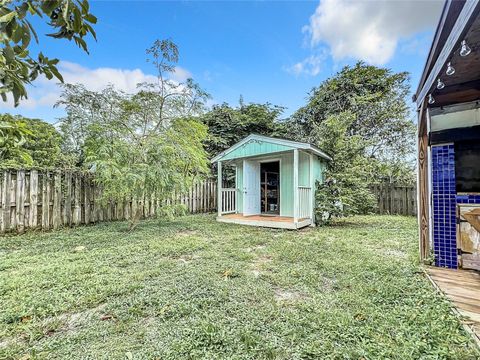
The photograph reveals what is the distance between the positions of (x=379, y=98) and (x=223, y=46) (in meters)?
8.33

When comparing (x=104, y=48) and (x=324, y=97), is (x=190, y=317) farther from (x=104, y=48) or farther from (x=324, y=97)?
(x=324, y=97)

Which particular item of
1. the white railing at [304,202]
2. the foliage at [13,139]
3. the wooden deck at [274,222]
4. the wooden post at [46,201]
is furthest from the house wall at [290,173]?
the foliage at [13,139]

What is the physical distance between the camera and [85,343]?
5.72 feet

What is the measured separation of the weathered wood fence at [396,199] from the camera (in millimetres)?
8977

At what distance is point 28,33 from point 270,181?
9.11 meters

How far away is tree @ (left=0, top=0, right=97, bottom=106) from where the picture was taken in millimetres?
714

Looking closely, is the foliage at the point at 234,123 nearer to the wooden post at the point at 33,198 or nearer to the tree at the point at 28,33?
the wooden post at the point at 33,198

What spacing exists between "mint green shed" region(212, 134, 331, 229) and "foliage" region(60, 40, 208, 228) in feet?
5.91

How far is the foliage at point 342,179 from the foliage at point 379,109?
3847 millimetres

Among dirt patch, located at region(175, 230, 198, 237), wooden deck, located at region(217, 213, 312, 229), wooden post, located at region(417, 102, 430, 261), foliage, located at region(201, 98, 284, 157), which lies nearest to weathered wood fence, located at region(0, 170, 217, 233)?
dirt patch, located at region(175, 230, 198, 237)

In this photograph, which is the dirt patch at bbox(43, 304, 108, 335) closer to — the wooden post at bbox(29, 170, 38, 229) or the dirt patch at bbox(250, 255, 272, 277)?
the dirt patch at bbox(250, 255, 272, 277)

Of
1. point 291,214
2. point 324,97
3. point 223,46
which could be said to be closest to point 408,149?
point 324,97

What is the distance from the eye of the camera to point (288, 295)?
8.19 ft

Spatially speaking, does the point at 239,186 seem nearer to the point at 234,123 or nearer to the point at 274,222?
the point at 274,222
